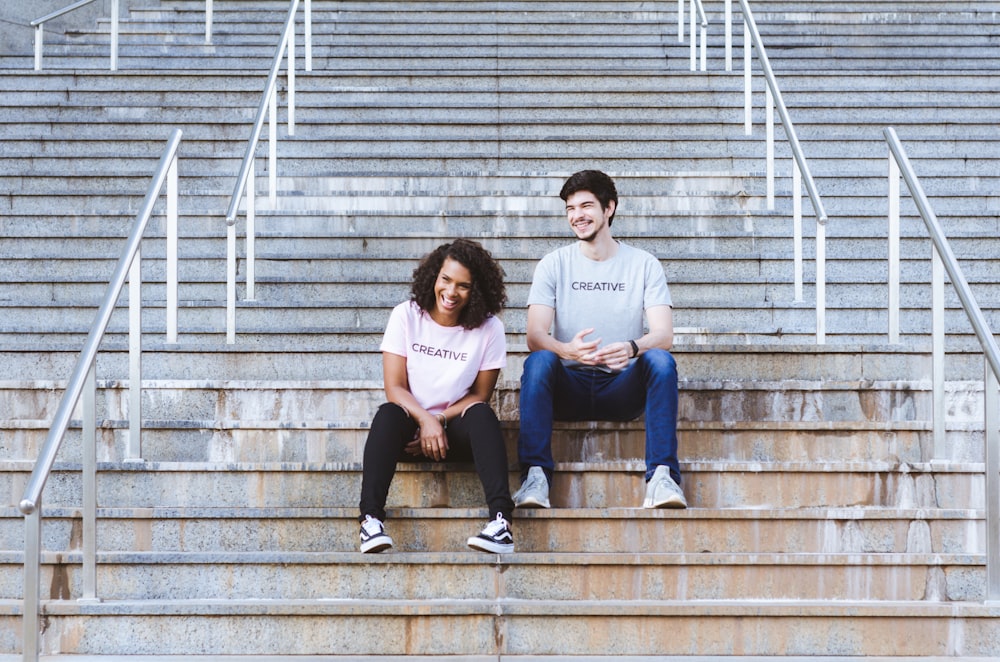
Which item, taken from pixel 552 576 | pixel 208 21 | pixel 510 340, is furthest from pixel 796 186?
pixel 208 21

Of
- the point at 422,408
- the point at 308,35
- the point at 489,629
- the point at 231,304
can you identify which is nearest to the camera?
the point at 489,629

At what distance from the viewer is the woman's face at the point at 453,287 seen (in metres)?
3.92

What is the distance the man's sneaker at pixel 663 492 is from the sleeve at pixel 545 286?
0.77 metres

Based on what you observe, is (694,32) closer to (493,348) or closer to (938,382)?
(938,382)

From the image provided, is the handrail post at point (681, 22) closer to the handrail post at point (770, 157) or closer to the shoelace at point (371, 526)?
the handrail post at point (770, 157)

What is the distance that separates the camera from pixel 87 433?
3.60 metres

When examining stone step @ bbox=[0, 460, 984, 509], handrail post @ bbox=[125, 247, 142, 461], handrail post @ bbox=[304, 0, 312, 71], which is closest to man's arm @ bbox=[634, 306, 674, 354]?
stone step @ bbox=[0, 460, 984, 509]

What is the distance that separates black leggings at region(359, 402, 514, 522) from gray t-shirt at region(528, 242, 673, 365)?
558mm

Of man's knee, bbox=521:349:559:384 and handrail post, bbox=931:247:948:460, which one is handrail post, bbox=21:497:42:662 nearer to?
man's knee, bbox=521:349:559:384

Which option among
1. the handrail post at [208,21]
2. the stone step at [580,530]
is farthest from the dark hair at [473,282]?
the handrail post at [208,21]

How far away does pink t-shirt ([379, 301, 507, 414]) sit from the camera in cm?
396

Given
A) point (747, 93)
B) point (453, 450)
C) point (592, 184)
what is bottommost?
point (453, 450)

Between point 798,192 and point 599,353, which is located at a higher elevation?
point 798,192

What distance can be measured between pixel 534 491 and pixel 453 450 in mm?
312
